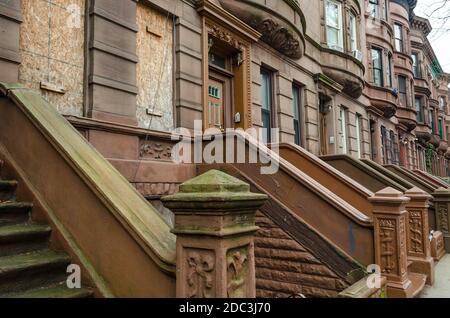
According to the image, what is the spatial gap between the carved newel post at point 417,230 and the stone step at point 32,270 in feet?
18.1

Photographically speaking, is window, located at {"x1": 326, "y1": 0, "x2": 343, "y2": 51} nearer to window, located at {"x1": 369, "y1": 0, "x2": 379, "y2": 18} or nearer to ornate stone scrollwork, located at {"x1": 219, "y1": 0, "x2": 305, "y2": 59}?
ornate stone scrollwork, located at {"x1": 219, "y1": 0, "x2": 305, "y2": 59}

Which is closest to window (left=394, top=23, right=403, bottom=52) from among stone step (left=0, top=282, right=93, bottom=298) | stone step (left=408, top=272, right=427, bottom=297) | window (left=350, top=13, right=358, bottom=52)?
window (left=350, top=13, right=358, bottom=52)

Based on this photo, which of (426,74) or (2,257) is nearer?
(2,257)

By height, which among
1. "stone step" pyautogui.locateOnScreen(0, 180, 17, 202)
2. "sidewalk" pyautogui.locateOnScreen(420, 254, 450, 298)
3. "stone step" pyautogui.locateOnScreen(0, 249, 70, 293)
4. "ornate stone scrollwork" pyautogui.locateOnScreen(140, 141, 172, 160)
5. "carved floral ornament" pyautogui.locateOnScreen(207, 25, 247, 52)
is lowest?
"sidewalk" pyautogui.locateOnScreen(420, 254, 450, 298)

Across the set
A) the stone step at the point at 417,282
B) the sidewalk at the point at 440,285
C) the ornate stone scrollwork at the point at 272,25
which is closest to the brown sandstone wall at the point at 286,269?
the stone step at the point at 417,282

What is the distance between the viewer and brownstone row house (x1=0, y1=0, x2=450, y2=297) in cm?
295

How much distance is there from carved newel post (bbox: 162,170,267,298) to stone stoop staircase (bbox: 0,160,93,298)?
3.33 feet

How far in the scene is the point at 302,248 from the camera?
517 cm

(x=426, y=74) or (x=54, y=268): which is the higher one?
(x=426, y=74)

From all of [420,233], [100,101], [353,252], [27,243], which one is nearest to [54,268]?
[27,243]

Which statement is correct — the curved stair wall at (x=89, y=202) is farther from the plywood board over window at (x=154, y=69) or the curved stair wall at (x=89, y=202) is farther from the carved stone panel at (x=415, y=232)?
the carved stone panel at (x=415, y=232)

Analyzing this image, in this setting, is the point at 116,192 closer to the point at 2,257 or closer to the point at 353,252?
the point at 2,257
